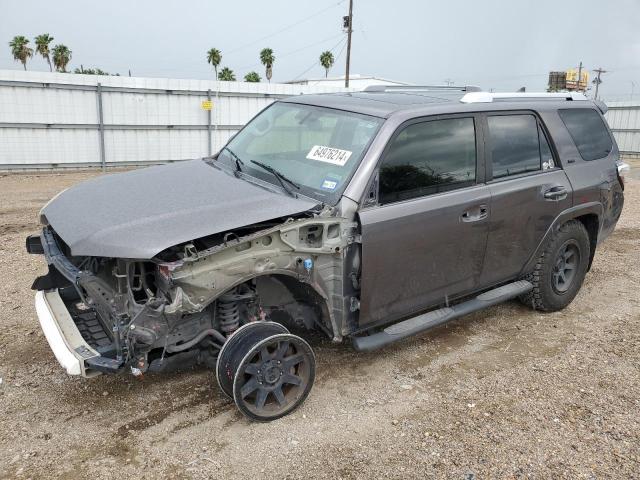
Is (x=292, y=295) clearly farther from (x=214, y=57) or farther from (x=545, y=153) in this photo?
(x=214, y=57)

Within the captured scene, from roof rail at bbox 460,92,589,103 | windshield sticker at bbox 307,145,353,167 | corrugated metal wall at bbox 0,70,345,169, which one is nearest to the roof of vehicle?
roof rail at bbox 460,92,589,103

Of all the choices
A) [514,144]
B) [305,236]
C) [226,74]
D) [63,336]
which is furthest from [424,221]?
[226,74]

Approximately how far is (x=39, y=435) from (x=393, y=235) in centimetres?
244

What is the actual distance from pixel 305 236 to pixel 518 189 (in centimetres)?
196

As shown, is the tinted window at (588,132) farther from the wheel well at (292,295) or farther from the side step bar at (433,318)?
the wheel well at (292,295)

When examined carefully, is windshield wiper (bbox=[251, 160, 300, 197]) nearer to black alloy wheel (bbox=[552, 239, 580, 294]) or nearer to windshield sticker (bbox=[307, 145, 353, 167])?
windshield sticker (bbox=[307, 145, 353, 167])

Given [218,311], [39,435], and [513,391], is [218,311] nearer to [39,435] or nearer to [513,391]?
[39,435]

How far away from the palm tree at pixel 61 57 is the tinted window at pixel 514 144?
52.7 metres

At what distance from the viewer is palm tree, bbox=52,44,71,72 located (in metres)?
49.0

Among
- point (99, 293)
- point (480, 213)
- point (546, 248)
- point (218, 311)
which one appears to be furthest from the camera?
point (546, 248)

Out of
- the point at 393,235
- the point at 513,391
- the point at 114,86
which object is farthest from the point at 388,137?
the point at 114,86

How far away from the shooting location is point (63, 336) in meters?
3.17

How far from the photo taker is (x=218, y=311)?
133 inches

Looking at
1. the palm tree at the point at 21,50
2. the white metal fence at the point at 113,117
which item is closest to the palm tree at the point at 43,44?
the palm tree at the point at 21,50
